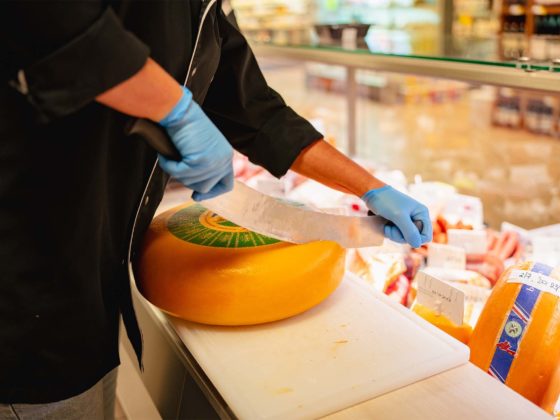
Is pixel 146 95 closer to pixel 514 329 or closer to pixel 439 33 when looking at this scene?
pixel 514 329

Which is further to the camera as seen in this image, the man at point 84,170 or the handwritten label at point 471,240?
the handwritten label at point 471,240

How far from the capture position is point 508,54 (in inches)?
65.2

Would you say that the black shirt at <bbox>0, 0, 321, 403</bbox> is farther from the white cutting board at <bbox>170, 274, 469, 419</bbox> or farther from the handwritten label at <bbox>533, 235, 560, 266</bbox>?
the handwritten label at <bbox>533, 235, 560, 266</bbox>

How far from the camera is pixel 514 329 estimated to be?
1.25m

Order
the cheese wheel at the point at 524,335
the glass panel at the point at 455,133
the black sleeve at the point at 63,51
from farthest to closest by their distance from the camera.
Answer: the glass panel at the point at 455,133
the cheese wheel at the point at 524,335
the black sleeve at the point at 63,51

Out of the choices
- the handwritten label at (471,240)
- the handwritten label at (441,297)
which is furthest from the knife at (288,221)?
the handwritten label at (471,240)

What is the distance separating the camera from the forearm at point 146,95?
892mm

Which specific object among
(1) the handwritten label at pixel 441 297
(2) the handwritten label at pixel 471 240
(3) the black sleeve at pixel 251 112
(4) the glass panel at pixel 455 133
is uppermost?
(3) the black sleeve at pixel 251 112

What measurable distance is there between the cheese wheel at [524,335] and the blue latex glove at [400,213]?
21cm

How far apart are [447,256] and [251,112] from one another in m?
0.74

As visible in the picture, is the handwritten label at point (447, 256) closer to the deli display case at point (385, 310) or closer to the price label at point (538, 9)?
the deli display case at point (385, 310)

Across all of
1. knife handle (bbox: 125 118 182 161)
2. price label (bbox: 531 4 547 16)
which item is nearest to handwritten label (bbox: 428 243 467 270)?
knife handle (bbox: 125 118 182 161)

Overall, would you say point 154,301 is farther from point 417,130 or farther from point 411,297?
point 417,130

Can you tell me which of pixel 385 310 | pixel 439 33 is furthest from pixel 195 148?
pixel 439 33
